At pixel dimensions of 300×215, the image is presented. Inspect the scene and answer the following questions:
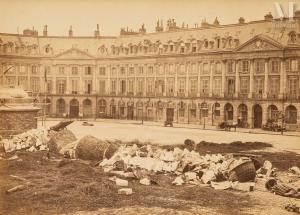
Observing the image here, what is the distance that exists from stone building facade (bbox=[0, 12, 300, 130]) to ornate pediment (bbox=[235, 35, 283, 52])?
46 mm

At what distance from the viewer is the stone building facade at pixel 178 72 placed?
18803mm

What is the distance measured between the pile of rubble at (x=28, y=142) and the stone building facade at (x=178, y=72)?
8.55ft

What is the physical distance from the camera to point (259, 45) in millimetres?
20672

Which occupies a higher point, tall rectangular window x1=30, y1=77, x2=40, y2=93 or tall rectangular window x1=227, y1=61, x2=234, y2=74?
tall rectangular window x1=227, y1=61, x2=234, y2=74

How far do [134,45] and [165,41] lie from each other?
4021 mm

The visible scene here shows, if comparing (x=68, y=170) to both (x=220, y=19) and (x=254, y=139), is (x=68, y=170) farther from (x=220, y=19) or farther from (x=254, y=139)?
(x=254, y=139)

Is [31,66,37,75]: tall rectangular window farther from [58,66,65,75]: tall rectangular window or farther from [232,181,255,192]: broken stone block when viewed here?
[232,181,255,192]: broken stone block

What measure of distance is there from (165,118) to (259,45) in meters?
6.09

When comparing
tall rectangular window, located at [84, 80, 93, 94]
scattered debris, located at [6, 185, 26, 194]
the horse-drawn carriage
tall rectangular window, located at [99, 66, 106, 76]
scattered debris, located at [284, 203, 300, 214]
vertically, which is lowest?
scattered debris, located at [284, 203, 300, 214]

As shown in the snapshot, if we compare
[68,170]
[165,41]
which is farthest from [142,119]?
[68,170]

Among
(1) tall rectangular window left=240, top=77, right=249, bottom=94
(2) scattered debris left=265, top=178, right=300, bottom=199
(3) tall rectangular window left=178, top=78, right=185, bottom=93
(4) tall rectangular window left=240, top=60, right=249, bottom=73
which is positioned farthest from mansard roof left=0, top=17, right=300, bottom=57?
(2) scattered debris left=265, top=178, right=300, bottom=199

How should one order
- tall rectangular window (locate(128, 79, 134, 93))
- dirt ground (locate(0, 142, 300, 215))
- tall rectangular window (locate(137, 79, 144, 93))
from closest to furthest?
dirt ground (locate(0, 142, 300, 215)), tall rectangular window (locate(137, 79, 144, 93)), tall rectangular window (locate(128, 79, 134, 93))

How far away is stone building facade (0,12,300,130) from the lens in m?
18.8

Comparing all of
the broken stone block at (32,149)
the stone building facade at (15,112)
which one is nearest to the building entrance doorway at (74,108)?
the stone building facade at (15,112)
